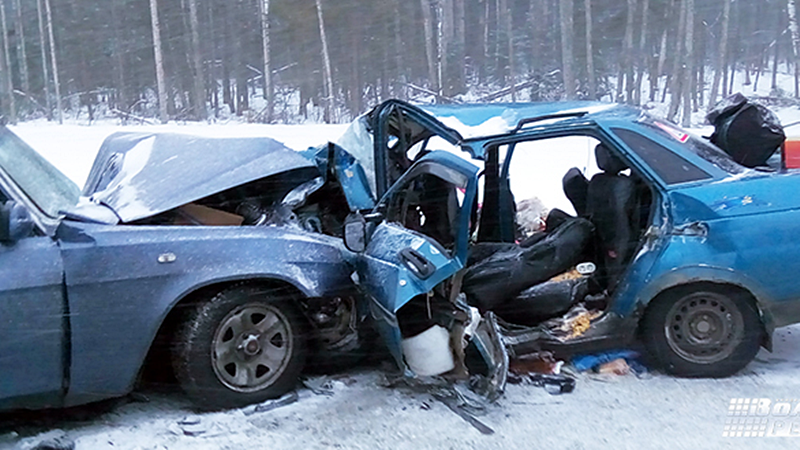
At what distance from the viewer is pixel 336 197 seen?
5418mm

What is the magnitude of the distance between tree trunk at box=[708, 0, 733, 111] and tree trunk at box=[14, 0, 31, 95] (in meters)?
29.8

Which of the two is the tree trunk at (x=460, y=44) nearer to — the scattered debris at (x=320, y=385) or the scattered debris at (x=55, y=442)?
the scattered debris at (x=320, y=385)

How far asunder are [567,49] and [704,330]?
23869mm

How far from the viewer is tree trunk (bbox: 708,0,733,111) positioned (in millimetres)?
32856

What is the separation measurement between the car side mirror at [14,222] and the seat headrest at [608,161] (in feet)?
10.7

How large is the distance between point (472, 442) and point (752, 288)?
6.00ft

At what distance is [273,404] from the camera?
12.9 ft

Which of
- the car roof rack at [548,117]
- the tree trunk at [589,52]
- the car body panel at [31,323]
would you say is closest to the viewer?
the car body panel at [31,323]

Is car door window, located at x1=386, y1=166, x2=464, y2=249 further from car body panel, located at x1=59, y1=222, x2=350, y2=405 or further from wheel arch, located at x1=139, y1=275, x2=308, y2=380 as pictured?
car body panel, located at x1=59, y1=222, x2=350, y2=405

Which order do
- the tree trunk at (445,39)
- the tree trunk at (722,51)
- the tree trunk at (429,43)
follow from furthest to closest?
1. the tree trunk at (722,51)
2. the tree trunk at (445,39)
3. the tree trunk at (429,43)

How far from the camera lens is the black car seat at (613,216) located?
451 centimetres

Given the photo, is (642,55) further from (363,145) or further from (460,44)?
(363,145)

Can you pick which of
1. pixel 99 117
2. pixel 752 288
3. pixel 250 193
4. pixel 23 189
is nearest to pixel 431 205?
pixel 250 193

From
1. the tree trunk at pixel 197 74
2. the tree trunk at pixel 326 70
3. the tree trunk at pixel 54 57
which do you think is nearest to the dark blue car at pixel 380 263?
the tree trunk at pixel 326 70
